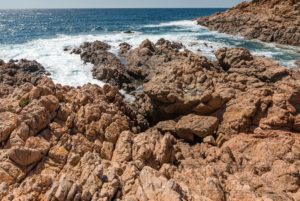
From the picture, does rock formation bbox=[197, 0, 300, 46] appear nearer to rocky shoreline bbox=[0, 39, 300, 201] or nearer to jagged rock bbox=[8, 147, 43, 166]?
rocky shoreline bbox=[0, 39, 300, 201]

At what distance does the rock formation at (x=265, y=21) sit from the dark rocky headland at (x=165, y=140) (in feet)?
106

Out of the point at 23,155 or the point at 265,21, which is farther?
the point at 265,21

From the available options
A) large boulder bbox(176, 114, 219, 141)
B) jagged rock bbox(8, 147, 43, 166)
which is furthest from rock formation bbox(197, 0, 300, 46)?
jagged rock bbox(8, 147, 43, 166)

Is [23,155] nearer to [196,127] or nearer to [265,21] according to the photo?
[196,127]

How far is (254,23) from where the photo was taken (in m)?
67.5

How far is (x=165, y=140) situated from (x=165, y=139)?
2.8 inches

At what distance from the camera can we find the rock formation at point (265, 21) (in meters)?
56.0

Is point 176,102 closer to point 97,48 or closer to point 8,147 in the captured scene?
point 8,147

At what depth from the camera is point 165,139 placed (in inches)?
629

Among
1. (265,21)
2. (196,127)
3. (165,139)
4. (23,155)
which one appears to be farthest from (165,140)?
(265,21)

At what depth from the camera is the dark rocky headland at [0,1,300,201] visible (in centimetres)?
1151

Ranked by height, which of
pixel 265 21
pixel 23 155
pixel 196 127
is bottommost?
pixel 196 127

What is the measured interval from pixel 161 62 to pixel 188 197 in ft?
84.0

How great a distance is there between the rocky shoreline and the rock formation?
32442mm
